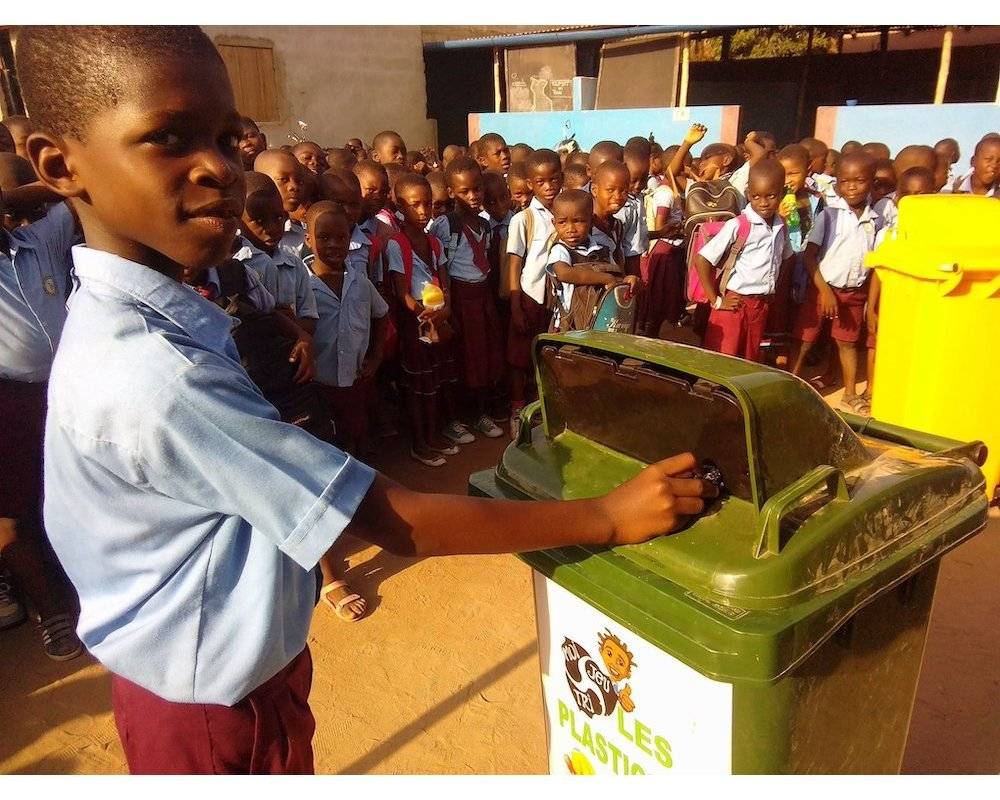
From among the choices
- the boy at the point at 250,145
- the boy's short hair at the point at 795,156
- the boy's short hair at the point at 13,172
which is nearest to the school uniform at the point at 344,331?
the boy's short hair at the point at 13,172

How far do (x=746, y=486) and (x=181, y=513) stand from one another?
0.90m

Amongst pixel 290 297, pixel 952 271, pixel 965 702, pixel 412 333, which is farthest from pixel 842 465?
pixel 412 333

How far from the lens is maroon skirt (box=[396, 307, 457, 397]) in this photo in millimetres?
4008

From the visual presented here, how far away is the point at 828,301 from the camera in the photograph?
4.58 meters

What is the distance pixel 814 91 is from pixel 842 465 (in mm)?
15880

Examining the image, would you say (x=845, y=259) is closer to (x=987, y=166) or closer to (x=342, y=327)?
(x=987, y=166)

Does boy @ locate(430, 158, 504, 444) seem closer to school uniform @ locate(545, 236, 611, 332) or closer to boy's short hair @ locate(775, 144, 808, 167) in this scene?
school uniform @ locate(545, 236, 611, 332)

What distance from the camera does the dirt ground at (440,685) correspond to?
2.22m

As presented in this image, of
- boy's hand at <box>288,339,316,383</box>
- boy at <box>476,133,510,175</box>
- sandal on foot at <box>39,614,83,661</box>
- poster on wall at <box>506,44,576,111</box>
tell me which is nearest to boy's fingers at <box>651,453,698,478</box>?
boy's hand at <box>288,339,316,383</box>

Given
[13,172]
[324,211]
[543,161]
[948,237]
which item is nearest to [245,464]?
[324,211]

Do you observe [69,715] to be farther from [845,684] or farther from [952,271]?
[952,271]

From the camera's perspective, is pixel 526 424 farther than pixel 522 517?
Yes

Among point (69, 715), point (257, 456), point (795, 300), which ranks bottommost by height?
point (69, 715)

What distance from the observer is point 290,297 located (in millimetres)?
3043
